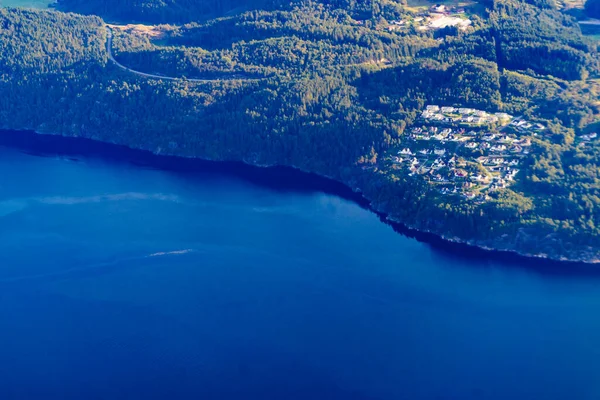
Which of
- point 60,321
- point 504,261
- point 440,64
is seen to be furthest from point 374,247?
point 440,64

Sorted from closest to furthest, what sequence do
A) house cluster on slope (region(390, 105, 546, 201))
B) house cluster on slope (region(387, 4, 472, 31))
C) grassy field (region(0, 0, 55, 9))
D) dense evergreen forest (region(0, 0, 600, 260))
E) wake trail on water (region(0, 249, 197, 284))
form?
wake trail on water (region(0, 249, 197, 284))
dense evergreen forest (region(0, 0, 600, 260))
house cluster on slope (region(390, 105, 546, 201))
house cluster on slope (region(387, 4, 472, 31))
grassy field (region(0, 0, 55, 9))

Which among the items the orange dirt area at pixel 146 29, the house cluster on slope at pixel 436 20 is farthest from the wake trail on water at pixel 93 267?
the orange dirt area at pixel 146 29

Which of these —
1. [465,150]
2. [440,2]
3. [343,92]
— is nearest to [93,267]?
[465,150]

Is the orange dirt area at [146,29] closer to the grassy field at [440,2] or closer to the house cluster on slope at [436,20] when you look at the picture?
the house cluster on slope at [436,20]

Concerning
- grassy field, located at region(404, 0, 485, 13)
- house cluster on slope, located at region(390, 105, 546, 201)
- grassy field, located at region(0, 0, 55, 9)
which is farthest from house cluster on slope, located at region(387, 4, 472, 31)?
grassy field, located at region(0, 0, 55, 9)

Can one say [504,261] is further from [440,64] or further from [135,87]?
[135,87]

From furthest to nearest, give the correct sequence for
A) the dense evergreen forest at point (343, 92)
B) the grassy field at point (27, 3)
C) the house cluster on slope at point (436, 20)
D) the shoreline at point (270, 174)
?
the grassy field at point (27, 3) → the house cluster on slope at point (436, 20) → the dense evergreen forest at point (343, 92) → the shoreline at point (270, 174)

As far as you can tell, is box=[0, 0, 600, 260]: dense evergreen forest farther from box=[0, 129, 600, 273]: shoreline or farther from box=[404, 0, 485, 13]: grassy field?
box=[404, 0, 485, 13]: grassy field
